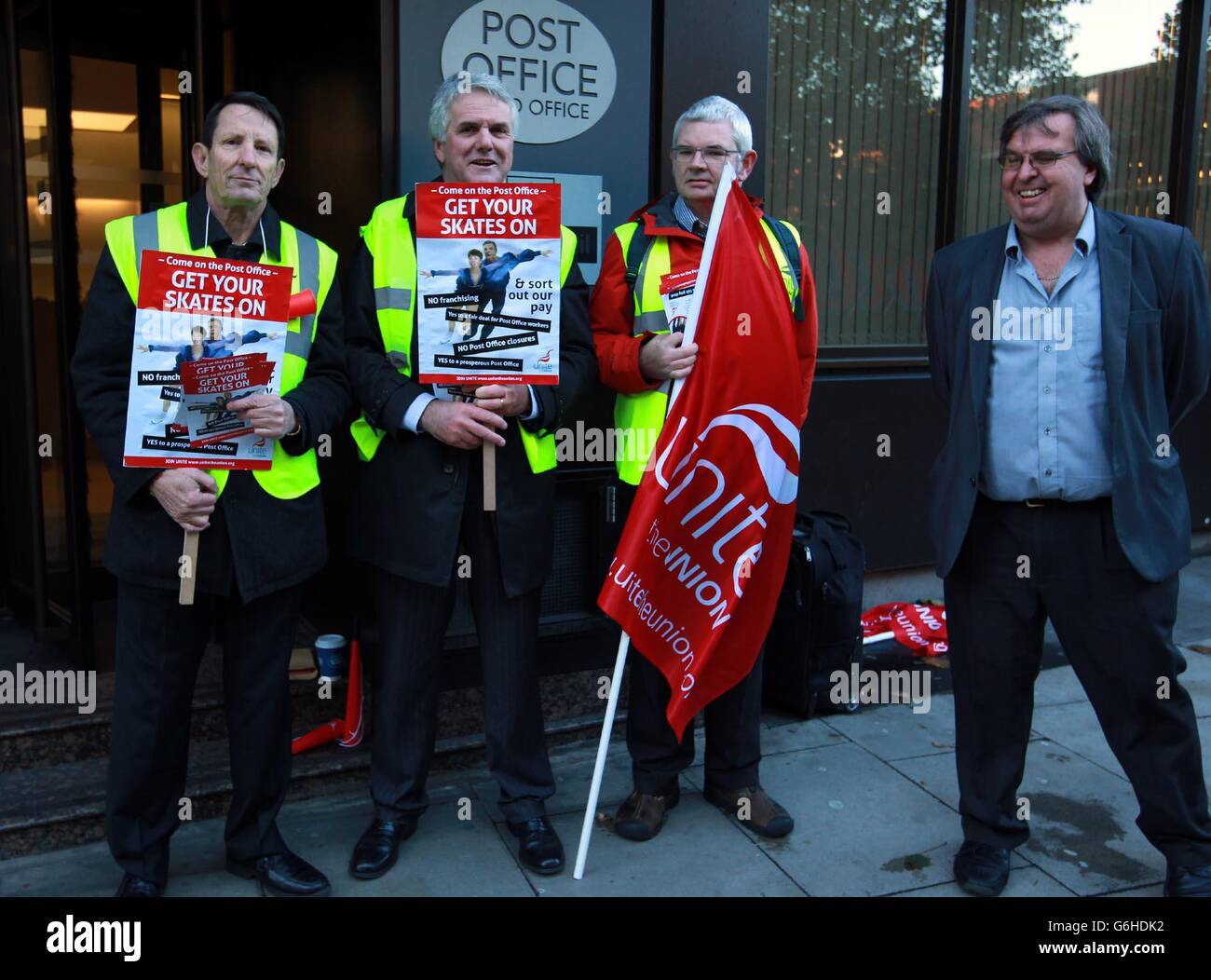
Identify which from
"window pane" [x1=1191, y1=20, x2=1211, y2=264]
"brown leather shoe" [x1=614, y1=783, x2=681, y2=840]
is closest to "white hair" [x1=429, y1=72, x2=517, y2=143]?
"brown leather shoe" [x1=614, y1=783, x2=681, y2=840]

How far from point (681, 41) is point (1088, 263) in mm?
2026

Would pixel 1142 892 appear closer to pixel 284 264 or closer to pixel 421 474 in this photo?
pixel 421 474

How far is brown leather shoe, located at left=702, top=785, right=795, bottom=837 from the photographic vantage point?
3.79 metres

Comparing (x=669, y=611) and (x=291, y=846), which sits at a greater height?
(x=669, y=611)

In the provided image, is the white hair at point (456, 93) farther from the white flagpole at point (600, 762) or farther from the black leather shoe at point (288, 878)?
the black leather shoe at point (288, 878)

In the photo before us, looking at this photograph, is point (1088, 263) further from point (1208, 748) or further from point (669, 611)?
point (1208, 748)

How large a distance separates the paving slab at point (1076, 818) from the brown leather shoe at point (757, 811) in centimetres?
61

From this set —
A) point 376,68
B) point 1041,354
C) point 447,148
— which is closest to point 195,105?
point 376,68

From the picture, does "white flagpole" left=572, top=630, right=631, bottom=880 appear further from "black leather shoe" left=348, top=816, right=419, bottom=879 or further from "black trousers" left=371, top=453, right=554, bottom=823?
"black leather shoe" left=348, top=816, right=419, bottom=879

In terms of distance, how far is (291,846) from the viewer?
12.0 ft

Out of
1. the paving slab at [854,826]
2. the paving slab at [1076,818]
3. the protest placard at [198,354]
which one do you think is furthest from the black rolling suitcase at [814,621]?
the protest placard at [198,354]

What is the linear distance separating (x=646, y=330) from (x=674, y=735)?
1.33 meters

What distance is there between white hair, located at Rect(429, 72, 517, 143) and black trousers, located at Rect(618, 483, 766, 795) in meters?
1.24

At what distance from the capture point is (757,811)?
12.5ft
